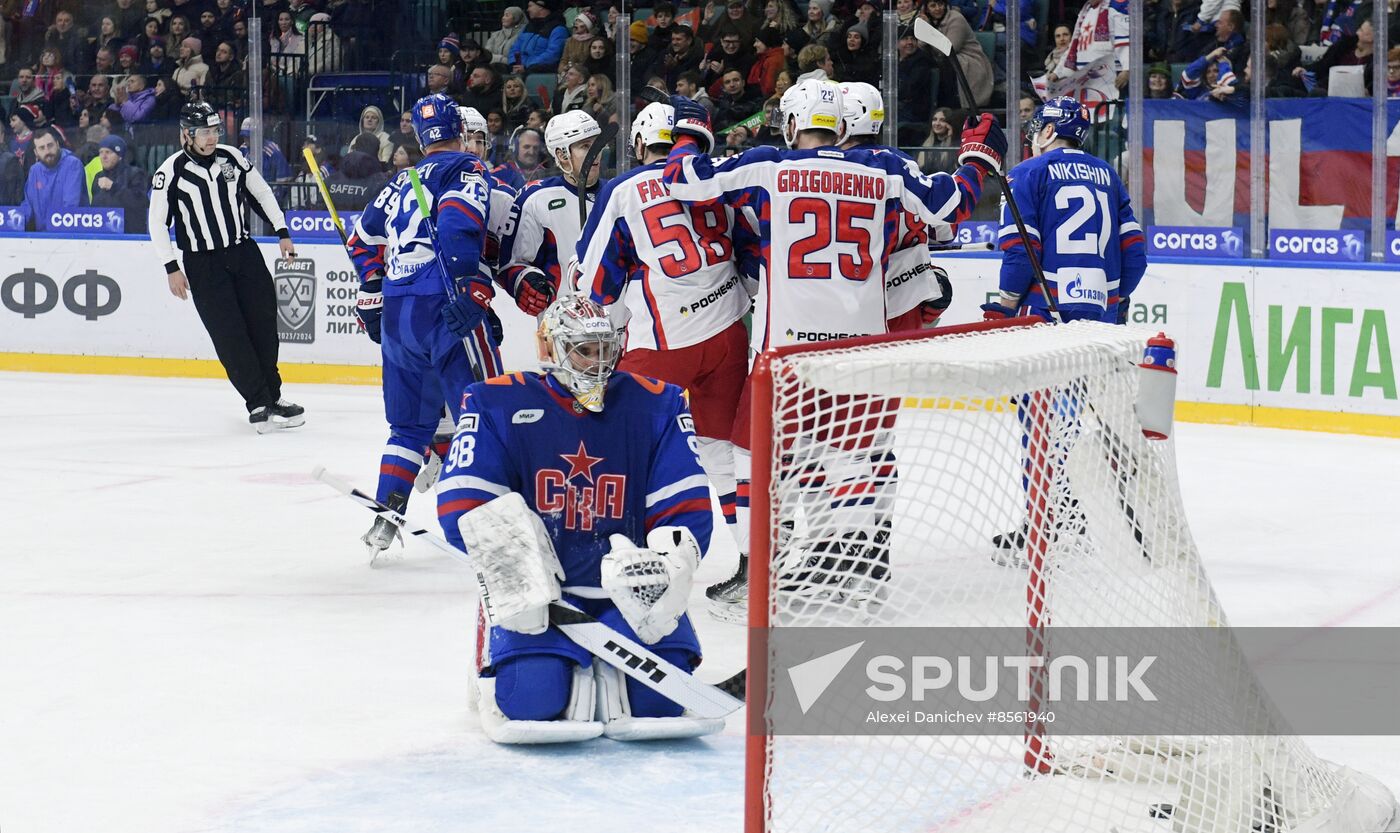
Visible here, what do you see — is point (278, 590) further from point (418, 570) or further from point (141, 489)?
point (141, 489)

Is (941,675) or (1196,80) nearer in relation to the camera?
(941,675)

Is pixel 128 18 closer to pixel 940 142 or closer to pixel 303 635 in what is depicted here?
pixel 940 142

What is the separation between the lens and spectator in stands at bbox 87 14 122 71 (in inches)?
420

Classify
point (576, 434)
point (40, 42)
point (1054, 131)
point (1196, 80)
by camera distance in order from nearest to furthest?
point (576, 434) < point (1054, 131) < point (1196, 80) < point (40, 42)

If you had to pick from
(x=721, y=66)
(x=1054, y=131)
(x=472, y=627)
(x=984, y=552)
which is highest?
(x=721, y=66)

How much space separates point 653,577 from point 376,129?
23.3 feet

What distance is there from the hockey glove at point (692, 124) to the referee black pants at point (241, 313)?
12.6 feet

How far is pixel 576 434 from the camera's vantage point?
339cm

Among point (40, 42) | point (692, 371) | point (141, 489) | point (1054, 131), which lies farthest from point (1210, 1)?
point (40, 42)

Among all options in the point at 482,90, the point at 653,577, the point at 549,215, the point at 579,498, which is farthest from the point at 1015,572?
the point at 482,90

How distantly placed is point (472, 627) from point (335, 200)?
6.07 metres

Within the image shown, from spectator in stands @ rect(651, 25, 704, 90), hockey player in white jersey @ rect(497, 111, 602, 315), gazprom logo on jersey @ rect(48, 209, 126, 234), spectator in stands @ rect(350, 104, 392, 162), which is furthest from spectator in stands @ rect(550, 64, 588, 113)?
hockey player in white jersey @ rect(497, 111, 602, 315)

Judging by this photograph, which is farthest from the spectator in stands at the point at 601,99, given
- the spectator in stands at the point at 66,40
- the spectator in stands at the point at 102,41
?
the spectator in stands at the point at 66,40

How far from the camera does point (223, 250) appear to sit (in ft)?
26.4
